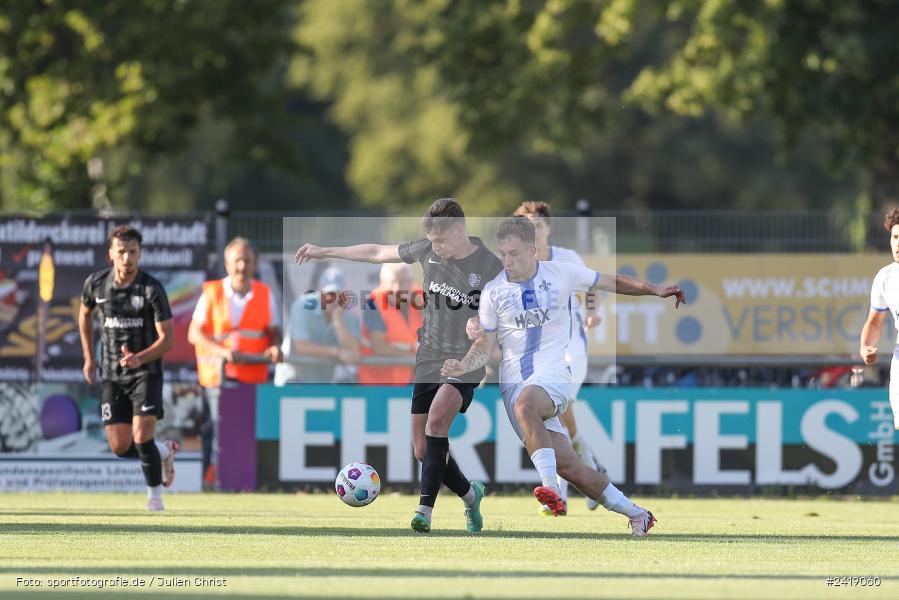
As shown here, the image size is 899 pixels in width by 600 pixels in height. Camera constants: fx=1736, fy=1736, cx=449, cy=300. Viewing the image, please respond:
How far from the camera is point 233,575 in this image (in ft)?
29.5

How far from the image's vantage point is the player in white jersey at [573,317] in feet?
43.4

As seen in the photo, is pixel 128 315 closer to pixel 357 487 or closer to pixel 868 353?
pixel 357 487

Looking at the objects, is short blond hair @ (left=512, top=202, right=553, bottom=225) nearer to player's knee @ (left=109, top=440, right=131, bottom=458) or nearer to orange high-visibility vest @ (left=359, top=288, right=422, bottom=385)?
player's knee @ (left=109, top=440, right=131, bottom=458)

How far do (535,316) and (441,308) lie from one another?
28.4 inches

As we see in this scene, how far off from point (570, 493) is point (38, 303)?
563 centimetres

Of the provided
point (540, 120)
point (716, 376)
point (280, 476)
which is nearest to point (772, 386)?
point (716, 376)

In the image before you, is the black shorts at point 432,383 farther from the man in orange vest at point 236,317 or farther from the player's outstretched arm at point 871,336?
the man in orange vest at point 236,317

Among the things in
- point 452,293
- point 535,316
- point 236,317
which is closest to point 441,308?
point 452,293

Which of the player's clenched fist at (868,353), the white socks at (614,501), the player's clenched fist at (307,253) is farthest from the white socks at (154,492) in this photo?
the player's clenched fist at (868,353)

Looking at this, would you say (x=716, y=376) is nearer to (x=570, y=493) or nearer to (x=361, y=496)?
(x=570, y=493)

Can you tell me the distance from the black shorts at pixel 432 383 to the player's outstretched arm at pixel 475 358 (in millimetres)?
275

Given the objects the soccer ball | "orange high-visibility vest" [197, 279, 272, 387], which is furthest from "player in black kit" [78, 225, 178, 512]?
"orange high-visibility vest" [197, 279, 272, 387]

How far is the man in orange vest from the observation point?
16.5m

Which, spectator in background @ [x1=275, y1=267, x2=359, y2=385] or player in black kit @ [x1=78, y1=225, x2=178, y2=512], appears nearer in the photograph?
player in black kit @ [x1=78, y1=225, x2=178, y2=512]
